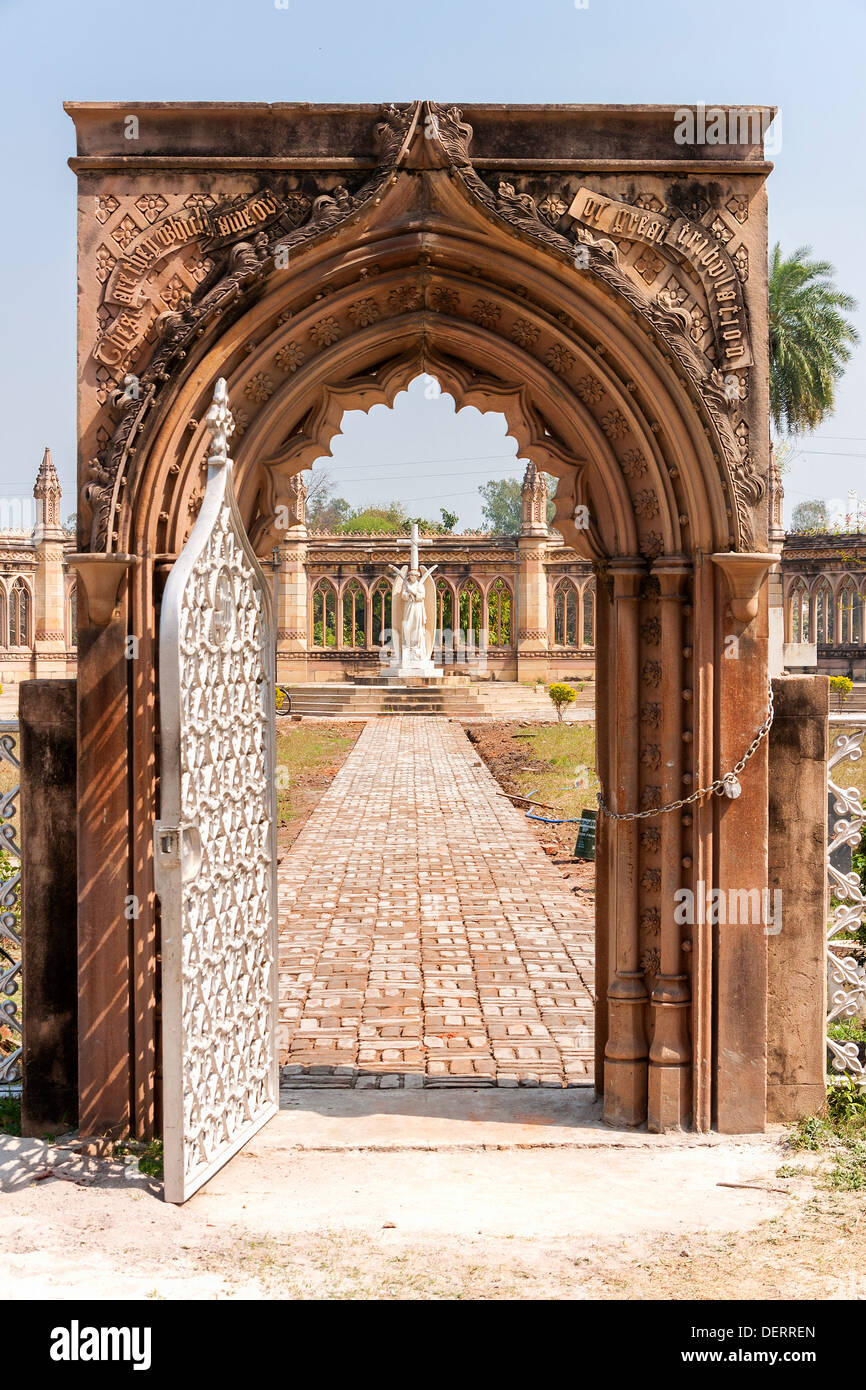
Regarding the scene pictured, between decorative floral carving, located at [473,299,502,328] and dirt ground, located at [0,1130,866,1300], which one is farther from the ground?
decorative floral carving, located at [473,299,502,328]

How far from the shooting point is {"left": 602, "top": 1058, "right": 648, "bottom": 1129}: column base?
530 centimetres

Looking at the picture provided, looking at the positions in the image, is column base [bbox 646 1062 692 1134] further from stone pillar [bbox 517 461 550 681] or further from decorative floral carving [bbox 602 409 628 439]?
stone pillar [bbox 517 461 550 681]

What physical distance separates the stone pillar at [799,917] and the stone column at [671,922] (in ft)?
1.31

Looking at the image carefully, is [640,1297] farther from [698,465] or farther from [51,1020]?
[698,465]

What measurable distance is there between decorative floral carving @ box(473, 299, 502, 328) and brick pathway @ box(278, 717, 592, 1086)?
3540mm


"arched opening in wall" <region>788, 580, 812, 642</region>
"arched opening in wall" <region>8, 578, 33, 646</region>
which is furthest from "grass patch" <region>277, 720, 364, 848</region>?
"arched opening in wall" <region>788, 580, 812, 642</region>

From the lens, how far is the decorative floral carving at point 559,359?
213 inches

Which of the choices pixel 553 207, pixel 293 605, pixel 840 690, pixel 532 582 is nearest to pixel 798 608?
pixel 532 582

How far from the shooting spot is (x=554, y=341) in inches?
213

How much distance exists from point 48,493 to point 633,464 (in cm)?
3635

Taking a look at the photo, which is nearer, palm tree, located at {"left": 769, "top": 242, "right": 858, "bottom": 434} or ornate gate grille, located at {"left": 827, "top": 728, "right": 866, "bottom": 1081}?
ornate gate grille, located at {"left": 827, "top": 728, "right": 866, "bottom": 1081}

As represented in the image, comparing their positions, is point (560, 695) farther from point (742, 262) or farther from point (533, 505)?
point (742, 262)

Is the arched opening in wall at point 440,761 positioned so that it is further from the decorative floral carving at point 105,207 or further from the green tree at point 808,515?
the green tree at point 808,515

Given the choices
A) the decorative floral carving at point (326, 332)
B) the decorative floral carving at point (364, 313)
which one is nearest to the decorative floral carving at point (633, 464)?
the decorative floral carving at point (364, 313)
